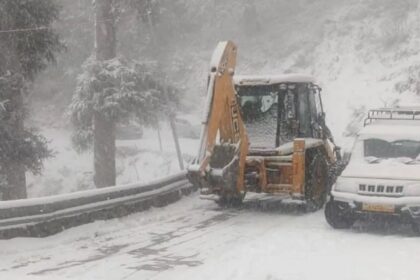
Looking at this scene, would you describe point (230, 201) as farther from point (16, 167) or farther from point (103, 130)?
point (103, 130)

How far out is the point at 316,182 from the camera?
14.1 meters

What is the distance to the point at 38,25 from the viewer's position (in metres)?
16.2

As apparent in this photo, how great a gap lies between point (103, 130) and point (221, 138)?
25.9ft

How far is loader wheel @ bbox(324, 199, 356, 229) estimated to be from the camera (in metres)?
11.3

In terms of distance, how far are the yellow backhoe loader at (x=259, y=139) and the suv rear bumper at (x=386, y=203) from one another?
198 cm

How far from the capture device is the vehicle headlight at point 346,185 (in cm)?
1131

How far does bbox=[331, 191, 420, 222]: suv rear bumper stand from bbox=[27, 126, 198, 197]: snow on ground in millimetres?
17592

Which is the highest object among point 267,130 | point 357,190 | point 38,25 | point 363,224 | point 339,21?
point 339,21

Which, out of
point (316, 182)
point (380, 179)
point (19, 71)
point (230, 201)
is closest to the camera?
point (380, 179)

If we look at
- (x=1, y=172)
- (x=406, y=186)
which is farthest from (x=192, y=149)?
(x=406, y=186)

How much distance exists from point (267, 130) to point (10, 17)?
22.7 feet

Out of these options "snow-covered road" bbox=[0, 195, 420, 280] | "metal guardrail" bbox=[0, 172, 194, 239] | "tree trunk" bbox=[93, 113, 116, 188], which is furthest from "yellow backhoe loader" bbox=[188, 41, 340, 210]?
"tree trunk" bbox=[93, 113, 116, 188]

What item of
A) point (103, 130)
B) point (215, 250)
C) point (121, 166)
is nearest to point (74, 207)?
point (215, 250)

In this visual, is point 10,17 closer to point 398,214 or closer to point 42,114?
point 398,214
